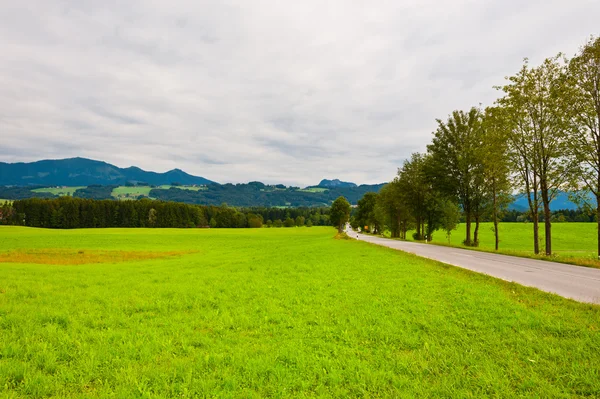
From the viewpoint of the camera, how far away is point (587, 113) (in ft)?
79.7

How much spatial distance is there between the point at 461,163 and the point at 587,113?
17.6m

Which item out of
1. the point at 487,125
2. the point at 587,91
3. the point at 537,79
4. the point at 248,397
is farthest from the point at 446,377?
the point at 487,125

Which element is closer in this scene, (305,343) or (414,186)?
(305,343)

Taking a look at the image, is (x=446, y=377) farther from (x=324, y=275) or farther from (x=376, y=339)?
(x=324, y=275)

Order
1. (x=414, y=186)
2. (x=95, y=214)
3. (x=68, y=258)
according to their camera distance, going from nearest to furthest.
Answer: (x=68, y=258)
(x=414, y=186)
(x=95, y=214)

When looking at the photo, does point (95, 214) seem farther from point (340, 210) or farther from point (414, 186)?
point (414, 186)

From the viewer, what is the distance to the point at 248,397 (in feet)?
17.8

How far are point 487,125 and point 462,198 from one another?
13.7 metres

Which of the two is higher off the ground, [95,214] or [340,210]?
[340,210]

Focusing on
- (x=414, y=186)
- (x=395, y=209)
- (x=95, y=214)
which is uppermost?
(x=414, y=186)

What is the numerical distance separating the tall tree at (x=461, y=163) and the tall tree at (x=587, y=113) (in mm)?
14789

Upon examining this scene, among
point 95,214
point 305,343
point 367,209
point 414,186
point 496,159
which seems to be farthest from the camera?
point 95,214

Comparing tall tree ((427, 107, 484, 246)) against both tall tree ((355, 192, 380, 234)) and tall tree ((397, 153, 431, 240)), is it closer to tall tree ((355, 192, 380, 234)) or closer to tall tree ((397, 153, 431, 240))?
tall tree ((397, 153, 431, 240))

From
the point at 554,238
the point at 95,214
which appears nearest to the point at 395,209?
the point at 554,238
